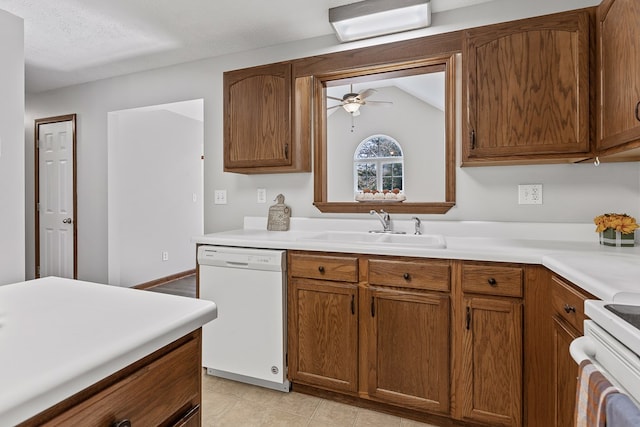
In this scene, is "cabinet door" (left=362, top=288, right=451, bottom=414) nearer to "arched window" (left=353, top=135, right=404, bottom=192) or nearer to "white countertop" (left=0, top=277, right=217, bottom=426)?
"white countertop" (left=0, top=277, right=217, bottom=426)

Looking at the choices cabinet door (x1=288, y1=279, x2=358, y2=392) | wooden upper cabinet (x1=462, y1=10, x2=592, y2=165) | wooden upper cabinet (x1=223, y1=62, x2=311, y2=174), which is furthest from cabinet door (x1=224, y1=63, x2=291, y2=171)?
wooden upper cabinet (x1=462, y1=10, x2=592, y2=165)

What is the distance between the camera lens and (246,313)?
205cm

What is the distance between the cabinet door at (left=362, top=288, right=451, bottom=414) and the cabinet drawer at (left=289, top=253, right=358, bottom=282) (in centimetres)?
15

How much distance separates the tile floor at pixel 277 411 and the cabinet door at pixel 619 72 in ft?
5.44

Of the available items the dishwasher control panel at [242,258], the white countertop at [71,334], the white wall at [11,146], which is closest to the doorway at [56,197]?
the white wall at [11,146]

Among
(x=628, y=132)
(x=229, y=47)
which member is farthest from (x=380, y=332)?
(x=229, y=47)

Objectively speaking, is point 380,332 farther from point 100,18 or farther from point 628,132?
point 100,18

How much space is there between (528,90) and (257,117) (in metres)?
1.64

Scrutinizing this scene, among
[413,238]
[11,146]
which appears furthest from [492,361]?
[11,146]

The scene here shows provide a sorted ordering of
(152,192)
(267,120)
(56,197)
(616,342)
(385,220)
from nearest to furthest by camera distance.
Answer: (616,342), (385,220), (267,120), (56,197), (152,192)

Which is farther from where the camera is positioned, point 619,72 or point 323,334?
point 323,334

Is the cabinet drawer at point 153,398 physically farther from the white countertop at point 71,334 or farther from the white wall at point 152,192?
the white wall at point 152,192

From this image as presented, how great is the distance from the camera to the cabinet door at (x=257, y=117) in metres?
2.33

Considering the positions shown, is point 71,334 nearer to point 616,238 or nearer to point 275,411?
point 275,411
